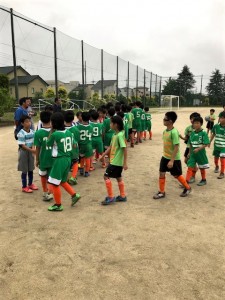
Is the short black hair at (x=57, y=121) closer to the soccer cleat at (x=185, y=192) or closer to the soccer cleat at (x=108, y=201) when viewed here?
the soccer cleat at (x=108, y=201)

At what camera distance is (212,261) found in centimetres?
320

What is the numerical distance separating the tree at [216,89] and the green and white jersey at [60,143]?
172ft

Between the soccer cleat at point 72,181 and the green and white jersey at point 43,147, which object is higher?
the green and white jersey at point 43,147

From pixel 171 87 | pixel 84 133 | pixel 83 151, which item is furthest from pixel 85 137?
pixel 171 87

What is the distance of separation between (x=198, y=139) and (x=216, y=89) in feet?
172

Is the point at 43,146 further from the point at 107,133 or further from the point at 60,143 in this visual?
the point at 107,133

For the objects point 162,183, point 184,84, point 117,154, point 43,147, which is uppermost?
point 184,84

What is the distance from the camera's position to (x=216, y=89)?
5391cm

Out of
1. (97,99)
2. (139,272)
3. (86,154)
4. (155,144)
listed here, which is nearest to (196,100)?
(97,99)

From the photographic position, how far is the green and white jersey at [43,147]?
4750 mm

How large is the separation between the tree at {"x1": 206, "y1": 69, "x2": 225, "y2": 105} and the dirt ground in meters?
51.3

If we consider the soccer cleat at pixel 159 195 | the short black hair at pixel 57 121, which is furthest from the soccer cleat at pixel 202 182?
the short black hair at pixel 57 121

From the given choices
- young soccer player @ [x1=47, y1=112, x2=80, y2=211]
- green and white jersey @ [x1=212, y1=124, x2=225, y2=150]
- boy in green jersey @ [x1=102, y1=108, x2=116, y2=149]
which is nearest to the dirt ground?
young soccer player @ [x1=47, y1=112, x2=80, y2=211]

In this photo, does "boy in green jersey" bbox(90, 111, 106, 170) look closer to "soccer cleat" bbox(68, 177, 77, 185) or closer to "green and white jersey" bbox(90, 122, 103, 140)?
"green and white jersey" bbox(90, 122, 103, 140)
